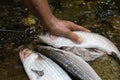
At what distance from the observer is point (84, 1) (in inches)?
246

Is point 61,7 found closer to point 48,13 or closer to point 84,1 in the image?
point 84,1

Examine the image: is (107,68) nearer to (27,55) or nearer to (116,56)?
(116,56)

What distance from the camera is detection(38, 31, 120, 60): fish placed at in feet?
16.2

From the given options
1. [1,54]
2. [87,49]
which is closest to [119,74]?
[87,49]

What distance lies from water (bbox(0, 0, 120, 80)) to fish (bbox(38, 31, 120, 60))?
0.14 meters

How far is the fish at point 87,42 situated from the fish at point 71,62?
0.31 ft

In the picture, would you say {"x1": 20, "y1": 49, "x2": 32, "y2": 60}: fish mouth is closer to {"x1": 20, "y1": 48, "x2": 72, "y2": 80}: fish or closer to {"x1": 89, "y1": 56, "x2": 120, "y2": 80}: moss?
{"x1": 20, "y1": 48, "x2": 72, "y2": 80}: fish

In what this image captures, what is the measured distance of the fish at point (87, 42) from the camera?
493 cm

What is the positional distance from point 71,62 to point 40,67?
346 mm

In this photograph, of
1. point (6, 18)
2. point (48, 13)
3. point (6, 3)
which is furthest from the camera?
point (6, 3)

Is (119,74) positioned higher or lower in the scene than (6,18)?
lower

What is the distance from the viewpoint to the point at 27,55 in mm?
4918

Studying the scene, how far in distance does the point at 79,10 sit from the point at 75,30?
102cm

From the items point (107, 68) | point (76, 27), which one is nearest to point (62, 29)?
point (76, 27)
